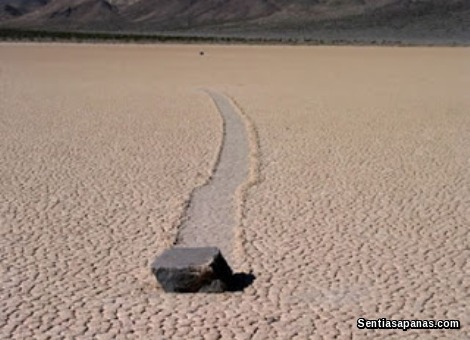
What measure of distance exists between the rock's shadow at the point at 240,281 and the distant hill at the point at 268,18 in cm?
6782

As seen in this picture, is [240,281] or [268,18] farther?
[268,18]

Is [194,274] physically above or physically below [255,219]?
above

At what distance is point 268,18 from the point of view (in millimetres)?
110375

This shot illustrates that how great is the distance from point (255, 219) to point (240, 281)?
5.12ft

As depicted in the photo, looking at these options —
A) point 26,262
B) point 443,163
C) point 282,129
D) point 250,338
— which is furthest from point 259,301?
point 282,129

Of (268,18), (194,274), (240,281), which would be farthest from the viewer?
(268,18)

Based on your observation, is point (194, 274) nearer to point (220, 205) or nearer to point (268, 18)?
point (220, 205)

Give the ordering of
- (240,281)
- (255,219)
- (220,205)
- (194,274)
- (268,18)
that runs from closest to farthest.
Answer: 1. (194,274)
2. (240,281)
3. (255,219)
4. (220,205)
5. (268,18)

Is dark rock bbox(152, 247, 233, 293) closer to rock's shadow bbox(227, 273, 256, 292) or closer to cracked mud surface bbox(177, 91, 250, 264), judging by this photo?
rock's shadow bbox(227, 273, 256, 292)

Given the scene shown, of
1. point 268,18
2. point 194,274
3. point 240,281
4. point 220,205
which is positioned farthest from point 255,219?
point 268,18

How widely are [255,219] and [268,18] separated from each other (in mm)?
105847

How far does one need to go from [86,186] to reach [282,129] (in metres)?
4.99

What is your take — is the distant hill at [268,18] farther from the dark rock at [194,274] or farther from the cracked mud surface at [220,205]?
the dark rock at [194,274]

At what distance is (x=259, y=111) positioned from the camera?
1511 cm
